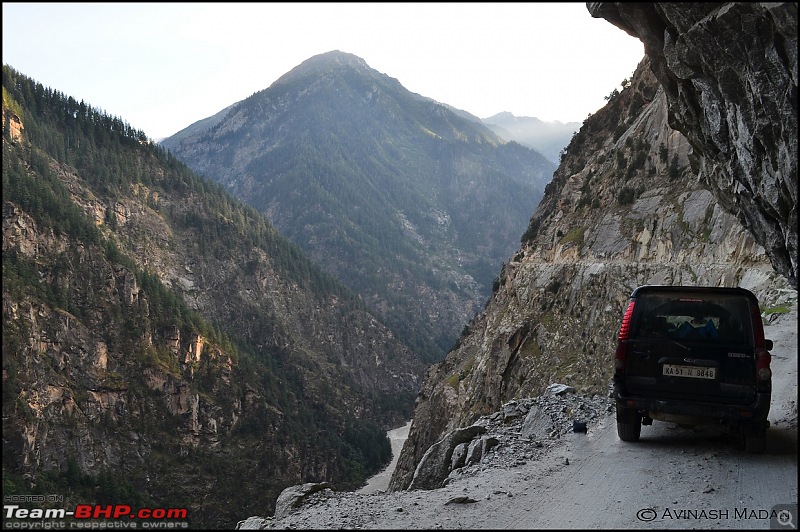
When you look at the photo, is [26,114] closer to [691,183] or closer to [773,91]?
[691,183]

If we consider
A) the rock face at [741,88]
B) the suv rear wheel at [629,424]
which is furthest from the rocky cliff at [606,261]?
the suv rear wheel at [629,424]

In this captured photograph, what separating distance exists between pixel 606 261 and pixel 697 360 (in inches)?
822

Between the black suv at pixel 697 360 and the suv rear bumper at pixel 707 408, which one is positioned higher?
the black suv at pixel 697 360

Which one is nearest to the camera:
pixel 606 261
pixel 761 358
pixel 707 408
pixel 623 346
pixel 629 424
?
pixel 761 358

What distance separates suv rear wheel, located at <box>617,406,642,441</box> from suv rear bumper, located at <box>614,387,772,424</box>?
2.27 ft

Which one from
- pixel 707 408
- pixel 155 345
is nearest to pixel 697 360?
pixel 707 408

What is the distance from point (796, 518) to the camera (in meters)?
5.22

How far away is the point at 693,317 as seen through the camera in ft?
24.1

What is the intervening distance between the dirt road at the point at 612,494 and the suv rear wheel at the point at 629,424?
0.15 metres

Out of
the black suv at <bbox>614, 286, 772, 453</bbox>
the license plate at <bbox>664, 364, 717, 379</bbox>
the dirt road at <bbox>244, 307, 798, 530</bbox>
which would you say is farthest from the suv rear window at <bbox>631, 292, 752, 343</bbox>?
the dirt road at <bbox>244, 307, 798, 530</bbox>

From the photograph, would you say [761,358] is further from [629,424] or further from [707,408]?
[629,424]

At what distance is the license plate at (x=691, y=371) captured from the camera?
22.2 ft

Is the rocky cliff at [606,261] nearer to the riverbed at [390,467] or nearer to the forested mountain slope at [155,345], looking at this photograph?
the riverbed at [390,467]

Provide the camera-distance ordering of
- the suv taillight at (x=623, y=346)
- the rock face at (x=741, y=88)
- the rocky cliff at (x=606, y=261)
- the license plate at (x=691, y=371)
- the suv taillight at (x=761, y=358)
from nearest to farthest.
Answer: the rock face at (x=741, y=88) → the suv taillight at (x=761, y=358) → the license plate at (x=691, y=371) → the suv taillight at (x=623, y=346) → the rocky cliff at (x=606, y=261)
